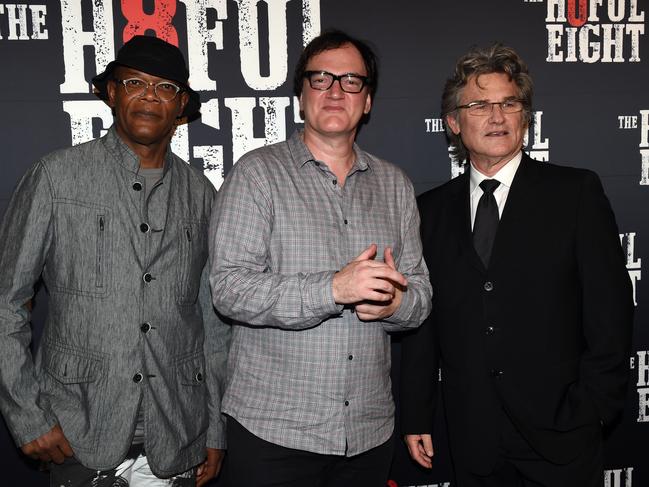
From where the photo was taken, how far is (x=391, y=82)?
111 inches

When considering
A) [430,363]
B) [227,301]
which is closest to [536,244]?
[430,363]

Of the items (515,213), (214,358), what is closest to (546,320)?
(515,213)

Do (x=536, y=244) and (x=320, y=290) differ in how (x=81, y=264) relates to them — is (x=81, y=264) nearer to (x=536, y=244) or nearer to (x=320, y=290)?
(x=320, y=290)

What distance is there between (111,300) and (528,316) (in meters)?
1.34

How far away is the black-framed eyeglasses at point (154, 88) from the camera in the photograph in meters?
2.13

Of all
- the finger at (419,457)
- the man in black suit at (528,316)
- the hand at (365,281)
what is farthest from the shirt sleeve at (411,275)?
the finger at (419,457)

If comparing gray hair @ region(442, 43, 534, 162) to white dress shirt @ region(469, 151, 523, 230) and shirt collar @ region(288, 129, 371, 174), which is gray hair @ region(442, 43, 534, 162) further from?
shirt collar @ region(288, 129, 371, 174)

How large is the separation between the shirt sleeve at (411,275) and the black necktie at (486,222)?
200mm

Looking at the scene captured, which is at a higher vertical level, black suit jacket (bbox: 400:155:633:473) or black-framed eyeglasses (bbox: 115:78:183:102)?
black-framed eyeglasses (bbox: 115:78:183:102)

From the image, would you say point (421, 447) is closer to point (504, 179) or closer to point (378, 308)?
point (378, 308)

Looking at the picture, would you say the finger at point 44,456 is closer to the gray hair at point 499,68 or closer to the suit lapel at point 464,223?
the suit lapel at point 464,223

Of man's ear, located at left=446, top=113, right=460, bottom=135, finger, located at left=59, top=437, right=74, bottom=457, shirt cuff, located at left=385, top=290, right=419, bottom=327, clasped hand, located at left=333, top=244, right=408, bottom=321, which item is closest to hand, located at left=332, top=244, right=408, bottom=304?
clasped hand, located at left=333, top=244, right=408, bottom=321

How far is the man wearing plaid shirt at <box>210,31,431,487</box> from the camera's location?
1.97 meters

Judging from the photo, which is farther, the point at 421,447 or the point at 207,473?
the point at 421,447
